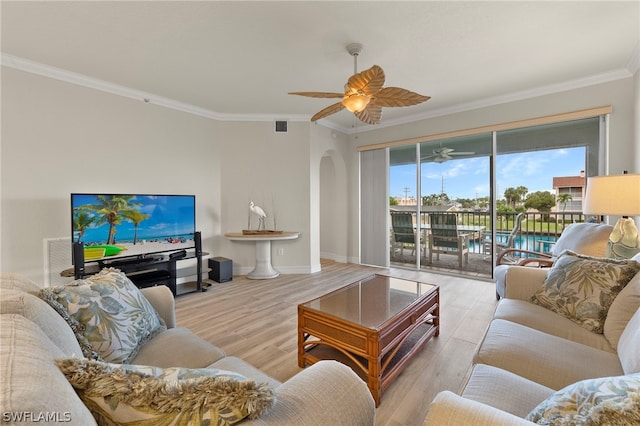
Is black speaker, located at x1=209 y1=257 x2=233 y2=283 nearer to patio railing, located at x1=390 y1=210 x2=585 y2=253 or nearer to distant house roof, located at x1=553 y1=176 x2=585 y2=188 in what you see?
patio railing, located at x1=390 y1=210 x2=585 y2=253

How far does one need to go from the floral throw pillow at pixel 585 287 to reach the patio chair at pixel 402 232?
2966mm

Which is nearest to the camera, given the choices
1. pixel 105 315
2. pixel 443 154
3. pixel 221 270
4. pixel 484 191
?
pixel 105 315

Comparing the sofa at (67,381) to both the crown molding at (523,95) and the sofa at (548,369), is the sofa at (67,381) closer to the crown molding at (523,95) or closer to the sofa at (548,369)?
the sofa at (548,369)

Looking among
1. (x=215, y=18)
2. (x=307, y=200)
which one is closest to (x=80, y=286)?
(x=215, y=18)

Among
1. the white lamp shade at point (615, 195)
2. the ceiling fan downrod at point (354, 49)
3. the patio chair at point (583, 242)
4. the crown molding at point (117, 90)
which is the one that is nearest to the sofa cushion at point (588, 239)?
the patio chair at point (583, 242)

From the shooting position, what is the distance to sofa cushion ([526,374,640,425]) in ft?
1.95

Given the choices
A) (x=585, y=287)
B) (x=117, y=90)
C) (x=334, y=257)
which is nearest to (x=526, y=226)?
(x=585, y=287)

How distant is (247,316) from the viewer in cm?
282

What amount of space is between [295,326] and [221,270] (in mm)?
1883

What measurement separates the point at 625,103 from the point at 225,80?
462 centimetres

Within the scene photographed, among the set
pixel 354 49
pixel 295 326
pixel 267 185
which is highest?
pixel 354 49

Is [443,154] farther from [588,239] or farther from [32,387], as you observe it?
[32,387]

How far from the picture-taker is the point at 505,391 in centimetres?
105

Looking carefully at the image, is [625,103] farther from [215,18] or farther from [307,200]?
[215,18]
